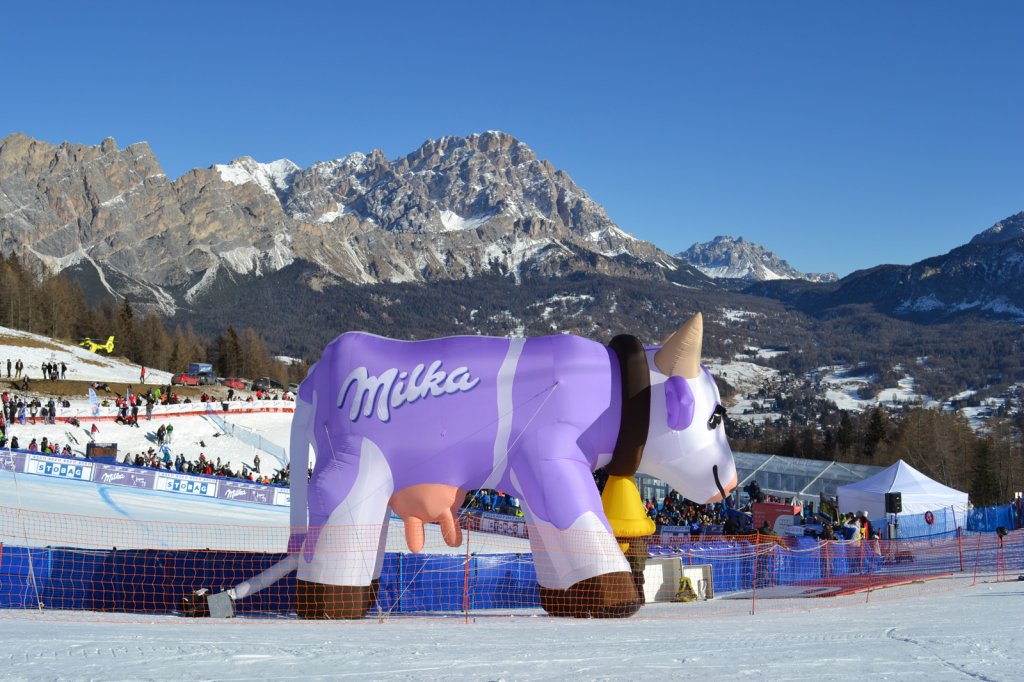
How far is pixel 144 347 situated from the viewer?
289 ft

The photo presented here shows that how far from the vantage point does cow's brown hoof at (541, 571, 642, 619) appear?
1016cm

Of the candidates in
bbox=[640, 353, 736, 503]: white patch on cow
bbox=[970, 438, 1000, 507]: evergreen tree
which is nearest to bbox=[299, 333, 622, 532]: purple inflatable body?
bbox=[640, 353, 736, 503]: white patch on cow

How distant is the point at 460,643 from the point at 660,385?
4706 millimetres

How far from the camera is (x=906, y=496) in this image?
1024 inches

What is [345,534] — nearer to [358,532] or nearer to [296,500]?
[358,532]

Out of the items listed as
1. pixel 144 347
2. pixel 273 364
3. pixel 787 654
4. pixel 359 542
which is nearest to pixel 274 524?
pixel 359 542

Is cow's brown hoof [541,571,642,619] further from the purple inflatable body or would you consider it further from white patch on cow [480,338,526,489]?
white patch on cow [480,338,526,489]

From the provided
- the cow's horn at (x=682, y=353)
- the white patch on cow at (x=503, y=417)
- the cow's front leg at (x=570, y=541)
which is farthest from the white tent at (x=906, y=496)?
the white patch on cow at (x=503, y=417)

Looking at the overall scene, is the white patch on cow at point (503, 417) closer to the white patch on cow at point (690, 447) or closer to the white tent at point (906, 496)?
the white patch on cow at point (690, 447)

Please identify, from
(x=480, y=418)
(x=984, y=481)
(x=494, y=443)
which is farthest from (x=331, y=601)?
(x=984, y=481)

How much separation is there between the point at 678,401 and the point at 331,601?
4.68m

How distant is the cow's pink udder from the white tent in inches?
722

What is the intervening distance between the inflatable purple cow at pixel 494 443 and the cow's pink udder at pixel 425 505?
0.02m

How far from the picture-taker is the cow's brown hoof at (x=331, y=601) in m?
10.5
